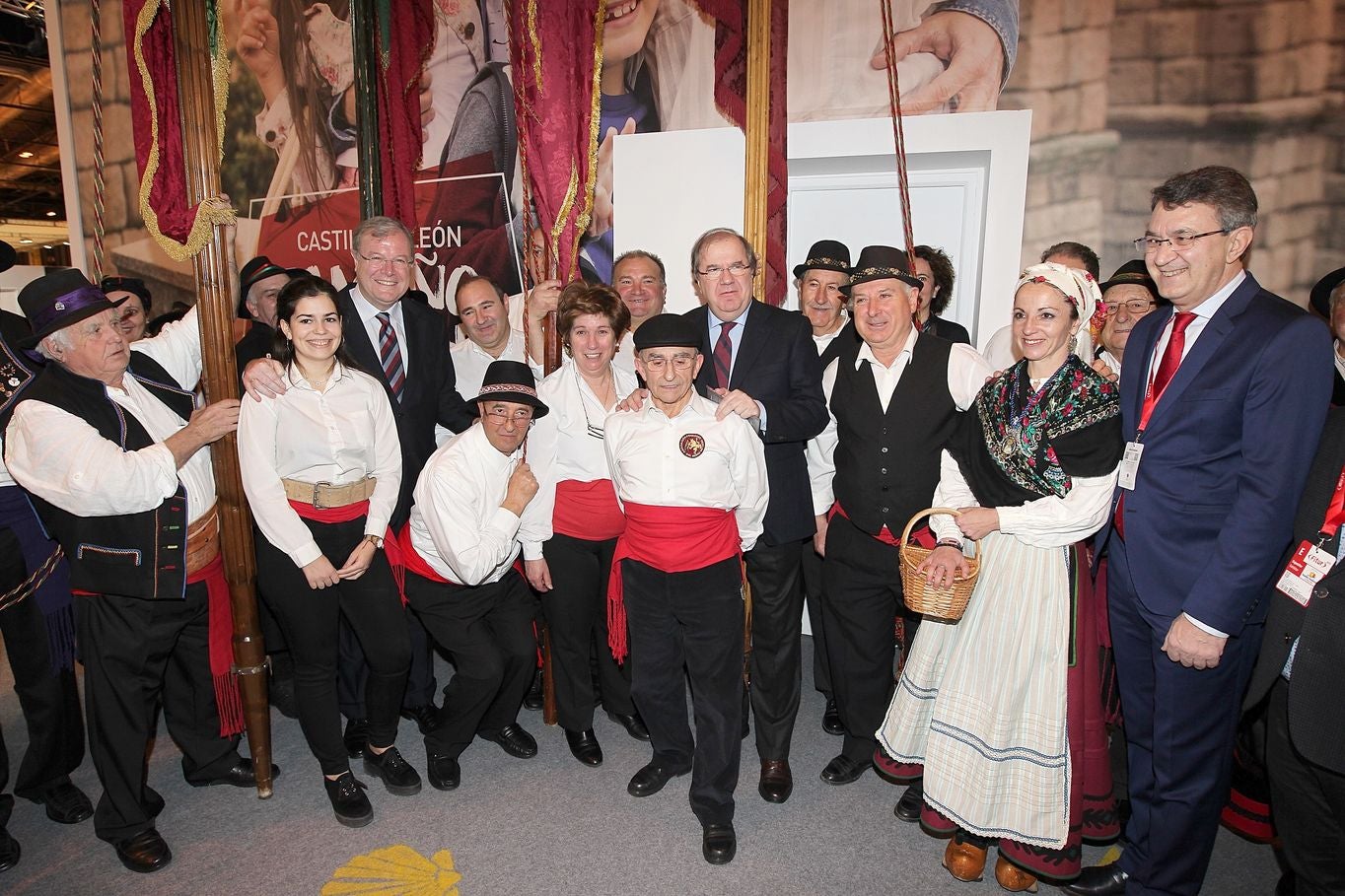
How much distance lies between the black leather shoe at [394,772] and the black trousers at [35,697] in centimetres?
108

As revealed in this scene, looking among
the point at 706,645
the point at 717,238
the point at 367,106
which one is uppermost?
the point at 367,106

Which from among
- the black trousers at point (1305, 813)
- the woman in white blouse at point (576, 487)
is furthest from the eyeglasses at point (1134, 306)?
the woman in white blouse at point (576, 487)

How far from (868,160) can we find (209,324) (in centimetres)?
355

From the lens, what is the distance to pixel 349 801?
9.29 ft

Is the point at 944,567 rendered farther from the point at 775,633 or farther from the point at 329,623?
the point at 329,623

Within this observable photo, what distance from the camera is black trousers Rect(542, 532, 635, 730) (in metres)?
3.12

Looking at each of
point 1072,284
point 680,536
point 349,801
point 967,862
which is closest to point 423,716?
point 349,801

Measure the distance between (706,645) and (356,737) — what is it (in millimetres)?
1689

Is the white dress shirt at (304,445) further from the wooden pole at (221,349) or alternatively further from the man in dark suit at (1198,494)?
the man in dark suit at (1198,494)

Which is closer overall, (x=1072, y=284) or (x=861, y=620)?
(x=1072, y=284)

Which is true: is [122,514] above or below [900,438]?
below

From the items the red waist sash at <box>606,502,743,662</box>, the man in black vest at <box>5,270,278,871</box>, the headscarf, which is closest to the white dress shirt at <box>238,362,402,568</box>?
the man in black vest at <box>5,270,278,871</box>

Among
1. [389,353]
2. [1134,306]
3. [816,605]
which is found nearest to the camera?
[389,353]

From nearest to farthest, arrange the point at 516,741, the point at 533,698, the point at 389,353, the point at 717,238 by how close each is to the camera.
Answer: the point at 717,238 → the point at 389,353 → the point at 516,741 → the point at 533,698
